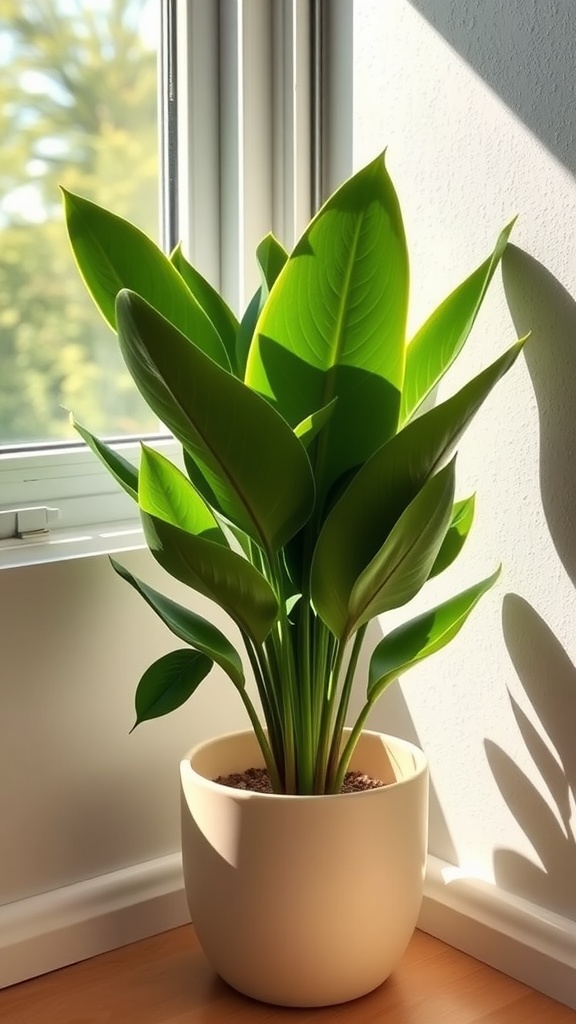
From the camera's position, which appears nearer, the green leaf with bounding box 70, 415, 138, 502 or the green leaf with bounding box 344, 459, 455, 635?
the green leaf with bounding box 344, 459, 455, 635

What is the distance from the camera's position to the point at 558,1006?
4.05 feet

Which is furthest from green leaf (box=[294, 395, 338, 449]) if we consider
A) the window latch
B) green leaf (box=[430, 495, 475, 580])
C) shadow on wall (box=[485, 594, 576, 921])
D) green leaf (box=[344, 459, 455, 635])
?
the window latch

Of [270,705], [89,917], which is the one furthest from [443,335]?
[89,917]

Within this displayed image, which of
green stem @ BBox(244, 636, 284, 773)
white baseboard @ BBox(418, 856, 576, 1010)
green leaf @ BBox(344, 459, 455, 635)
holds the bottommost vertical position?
white baseboard @ BBox(418, 856, 576, 1010)

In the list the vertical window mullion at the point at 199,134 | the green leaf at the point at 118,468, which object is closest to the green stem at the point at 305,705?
the green leaf at the point at 118,468

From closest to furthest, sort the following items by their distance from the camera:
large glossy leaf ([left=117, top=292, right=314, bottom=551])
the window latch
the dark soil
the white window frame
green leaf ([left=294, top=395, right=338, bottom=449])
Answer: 1. large glossy leaf ([left=117, top=292, right=314, bottom=551])
2. green leaf ([left=294, top=395, right=338, bottom=449])
3. the dark soil
4. the window latch
5. the white window frame

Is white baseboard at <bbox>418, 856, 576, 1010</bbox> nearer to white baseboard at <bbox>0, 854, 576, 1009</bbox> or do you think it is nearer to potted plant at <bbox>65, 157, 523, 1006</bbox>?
white baseboard at <bbox>0, 854, 576, 1009</bbox>

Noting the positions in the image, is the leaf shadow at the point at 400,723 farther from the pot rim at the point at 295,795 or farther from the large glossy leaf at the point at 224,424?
the large glossy leaf at the point at 224,424

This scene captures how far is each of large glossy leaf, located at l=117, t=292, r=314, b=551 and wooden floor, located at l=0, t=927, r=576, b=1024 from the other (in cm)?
51

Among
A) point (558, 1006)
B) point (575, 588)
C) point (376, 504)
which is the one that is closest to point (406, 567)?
point (376, 504)

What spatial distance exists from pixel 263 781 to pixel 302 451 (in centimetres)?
44

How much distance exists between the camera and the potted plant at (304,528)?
1017 mm

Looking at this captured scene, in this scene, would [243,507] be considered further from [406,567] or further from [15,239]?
[15,239]

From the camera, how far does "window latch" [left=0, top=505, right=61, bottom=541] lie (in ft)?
4.52
